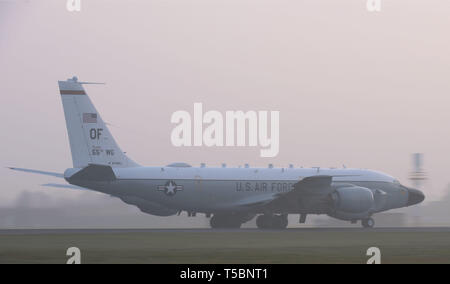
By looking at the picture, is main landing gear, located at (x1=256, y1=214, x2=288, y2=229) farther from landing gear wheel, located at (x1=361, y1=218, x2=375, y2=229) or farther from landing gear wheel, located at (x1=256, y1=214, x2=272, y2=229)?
landing gear wheel, located at (x1=361, y1=218, x2=375, y2=229)

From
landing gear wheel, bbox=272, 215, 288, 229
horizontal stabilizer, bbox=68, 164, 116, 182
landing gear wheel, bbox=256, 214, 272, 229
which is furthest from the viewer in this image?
landing gear wheel, bbox=256, 214, 272, 229

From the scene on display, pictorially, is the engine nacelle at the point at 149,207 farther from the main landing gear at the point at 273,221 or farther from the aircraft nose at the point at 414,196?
the aircraft nose at the point at 414,196

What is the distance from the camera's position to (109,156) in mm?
50594

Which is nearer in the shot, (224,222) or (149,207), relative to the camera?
(149,207)

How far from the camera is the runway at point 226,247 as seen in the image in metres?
28.8

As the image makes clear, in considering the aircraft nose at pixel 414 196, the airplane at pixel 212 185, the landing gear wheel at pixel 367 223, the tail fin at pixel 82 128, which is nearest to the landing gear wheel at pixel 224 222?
the airplane at pixel 212 185

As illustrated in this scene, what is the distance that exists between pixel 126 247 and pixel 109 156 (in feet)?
57.9

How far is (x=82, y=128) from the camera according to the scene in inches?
1981

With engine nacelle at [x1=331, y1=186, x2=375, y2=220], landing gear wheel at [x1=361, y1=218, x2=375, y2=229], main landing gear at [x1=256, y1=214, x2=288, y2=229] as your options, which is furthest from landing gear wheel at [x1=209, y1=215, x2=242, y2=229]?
landing gear wheel at [x1=361, y1=218, x2=375, y2=229]

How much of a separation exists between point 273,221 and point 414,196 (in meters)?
11.8

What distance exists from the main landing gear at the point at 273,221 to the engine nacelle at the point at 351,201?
3260 millimetres

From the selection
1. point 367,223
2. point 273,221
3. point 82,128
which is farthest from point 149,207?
point 367,223

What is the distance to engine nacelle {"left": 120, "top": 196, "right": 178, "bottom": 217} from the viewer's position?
5081cm

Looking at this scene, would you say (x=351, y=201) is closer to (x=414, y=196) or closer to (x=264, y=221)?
(x=264, y=221)
